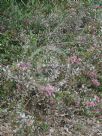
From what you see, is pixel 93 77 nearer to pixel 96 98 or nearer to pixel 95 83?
pixel 95 83

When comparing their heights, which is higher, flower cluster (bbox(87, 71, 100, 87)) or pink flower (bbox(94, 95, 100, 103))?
Answer: flower cluster (bbox(87, 71, 100, 87))

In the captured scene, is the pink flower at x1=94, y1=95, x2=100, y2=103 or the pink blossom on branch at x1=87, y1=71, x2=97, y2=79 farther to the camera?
the pink blossom on branch at x1=87, y1=71, x2=97, y2=79

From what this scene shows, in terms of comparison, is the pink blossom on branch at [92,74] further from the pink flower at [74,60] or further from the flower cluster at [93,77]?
the pink flower at [74,60]

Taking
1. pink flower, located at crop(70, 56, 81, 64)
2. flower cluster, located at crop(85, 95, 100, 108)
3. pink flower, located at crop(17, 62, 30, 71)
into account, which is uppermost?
pink flower, located at crop(17, 62, 30, 71)

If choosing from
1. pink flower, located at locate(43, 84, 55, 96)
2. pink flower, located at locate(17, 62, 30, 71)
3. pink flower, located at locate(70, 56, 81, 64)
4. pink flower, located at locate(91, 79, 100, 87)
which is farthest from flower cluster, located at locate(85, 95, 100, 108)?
pink flower, located at locate(17, 62, 30, 71)

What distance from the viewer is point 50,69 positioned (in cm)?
524

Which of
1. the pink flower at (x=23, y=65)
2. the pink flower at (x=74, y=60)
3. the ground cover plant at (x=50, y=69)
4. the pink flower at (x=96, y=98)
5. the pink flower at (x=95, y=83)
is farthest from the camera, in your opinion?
the pink flower at (x=74, y=60)

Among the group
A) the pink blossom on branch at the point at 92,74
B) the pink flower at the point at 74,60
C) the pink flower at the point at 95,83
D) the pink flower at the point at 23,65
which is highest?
the pink flower at the point at 23,65

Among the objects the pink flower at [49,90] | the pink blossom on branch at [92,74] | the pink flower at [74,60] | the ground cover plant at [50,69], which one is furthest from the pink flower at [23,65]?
the pink blossom on branch at [92,74]

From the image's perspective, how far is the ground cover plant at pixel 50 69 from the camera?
4801 millimetres

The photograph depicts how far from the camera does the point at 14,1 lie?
21.9 ft

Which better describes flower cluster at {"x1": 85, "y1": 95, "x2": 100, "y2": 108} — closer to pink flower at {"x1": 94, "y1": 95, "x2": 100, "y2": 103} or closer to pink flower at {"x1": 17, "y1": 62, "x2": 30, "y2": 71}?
pink flower at {"x1": 94, "y1": 95, "x2": 100, "y2": 103}

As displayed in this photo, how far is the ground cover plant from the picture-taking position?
15.8 feet

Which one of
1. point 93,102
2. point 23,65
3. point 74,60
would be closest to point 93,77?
point 74,60
